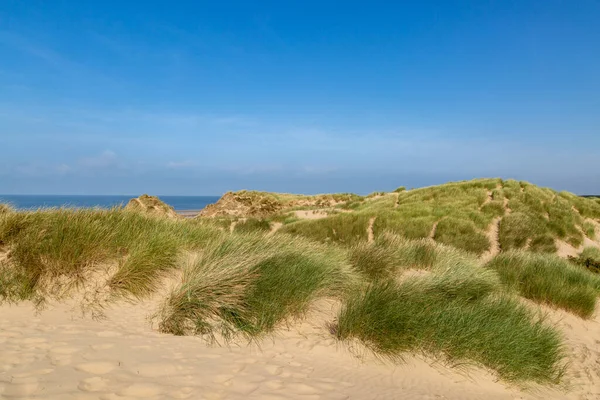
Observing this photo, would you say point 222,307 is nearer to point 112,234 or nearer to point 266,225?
point 112,234

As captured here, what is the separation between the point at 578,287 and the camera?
8281 millimetres

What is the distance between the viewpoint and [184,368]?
11.7ft

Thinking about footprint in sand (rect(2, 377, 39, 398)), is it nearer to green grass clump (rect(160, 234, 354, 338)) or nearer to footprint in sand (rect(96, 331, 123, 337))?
footprint in sand (rect(96, 331, 123, 337))

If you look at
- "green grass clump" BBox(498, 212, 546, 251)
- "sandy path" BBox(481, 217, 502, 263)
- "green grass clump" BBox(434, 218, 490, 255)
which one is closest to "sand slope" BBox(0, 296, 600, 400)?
"green grass clump" BBox(434, 218, 490, 255)

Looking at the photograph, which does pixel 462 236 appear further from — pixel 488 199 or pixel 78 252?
pixel 78 252

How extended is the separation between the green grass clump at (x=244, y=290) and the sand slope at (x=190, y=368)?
258 millimetres

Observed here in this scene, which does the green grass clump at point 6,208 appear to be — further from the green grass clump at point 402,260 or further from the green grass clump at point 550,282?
the green grass clump at point 550,282

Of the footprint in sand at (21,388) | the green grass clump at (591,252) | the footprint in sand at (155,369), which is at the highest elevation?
the footprint in sand at (21,388)

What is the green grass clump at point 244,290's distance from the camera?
462cm

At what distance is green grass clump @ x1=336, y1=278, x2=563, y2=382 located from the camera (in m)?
4.63

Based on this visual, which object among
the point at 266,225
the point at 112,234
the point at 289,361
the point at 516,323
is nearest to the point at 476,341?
the point at 516,323

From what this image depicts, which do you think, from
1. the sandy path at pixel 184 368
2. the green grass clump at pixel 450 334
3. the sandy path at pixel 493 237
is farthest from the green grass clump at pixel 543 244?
the sandy path at pixel 184 368

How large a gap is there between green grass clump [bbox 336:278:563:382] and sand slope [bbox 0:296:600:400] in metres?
0.19

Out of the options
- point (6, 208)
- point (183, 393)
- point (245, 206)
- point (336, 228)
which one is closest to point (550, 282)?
point (183, 393)
